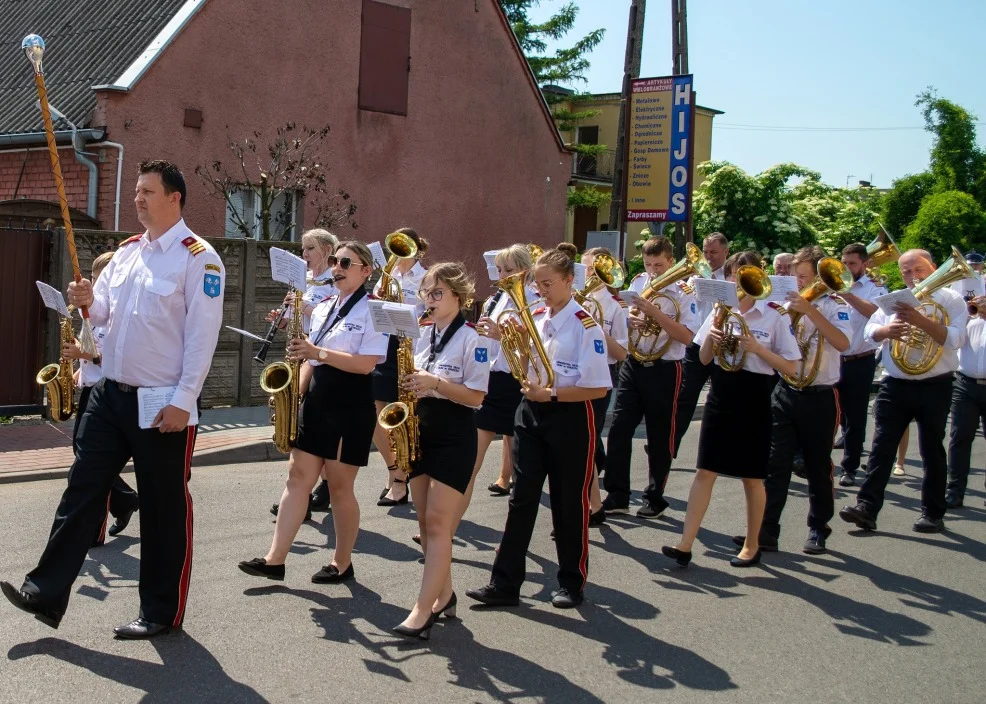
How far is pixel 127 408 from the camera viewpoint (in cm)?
503

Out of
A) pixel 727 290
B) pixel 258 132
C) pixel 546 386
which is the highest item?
pixel 258 132

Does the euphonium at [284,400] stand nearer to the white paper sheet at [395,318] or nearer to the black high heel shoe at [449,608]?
the white paper sheet at [395,318]

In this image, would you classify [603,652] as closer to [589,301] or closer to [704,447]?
[704,447]

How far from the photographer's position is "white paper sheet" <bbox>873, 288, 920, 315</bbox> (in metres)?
7.33

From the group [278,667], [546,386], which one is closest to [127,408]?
[278,667]

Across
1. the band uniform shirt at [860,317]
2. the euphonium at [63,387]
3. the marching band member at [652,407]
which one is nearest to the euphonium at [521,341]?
the euphonium at [63,387]

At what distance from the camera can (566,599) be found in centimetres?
598

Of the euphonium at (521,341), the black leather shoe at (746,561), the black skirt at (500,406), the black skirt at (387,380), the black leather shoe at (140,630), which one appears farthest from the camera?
the black skirt at (387,380)

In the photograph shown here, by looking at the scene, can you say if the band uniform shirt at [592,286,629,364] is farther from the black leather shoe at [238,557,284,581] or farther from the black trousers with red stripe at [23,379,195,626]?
the black trousers with red stripe at [23,379,195,626]

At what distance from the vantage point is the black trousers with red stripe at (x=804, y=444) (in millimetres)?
7398

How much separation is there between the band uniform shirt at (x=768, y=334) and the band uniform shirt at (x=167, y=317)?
3.20 meters

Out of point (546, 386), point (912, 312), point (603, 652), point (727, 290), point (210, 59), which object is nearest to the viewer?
point (603, 652)

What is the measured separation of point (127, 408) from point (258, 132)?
42.8 ft

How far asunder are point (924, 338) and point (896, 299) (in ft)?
2.27
